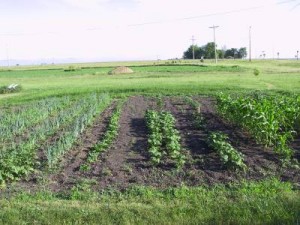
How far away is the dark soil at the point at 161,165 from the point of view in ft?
23.3

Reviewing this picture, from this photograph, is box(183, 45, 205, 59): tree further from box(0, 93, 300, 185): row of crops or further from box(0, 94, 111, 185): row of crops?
box(0, 93, 300, 185): row of crops

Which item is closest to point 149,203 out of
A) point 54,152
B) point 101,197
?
point 101,197

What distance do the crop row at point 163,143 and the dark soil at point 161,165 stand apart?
0.16 meters

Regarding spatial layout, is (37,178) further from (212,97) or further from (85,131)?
(212,97)

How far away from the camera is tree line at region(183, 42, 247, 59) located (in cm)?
11344

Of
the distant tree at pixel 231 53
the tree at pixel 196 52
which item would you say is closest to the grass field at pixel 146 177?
the tree at pixel 196 52

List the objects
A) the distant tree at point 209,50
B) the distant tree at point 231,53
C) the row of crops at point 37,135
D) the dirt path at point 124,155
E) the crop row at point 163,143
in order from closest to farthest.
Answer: the dirt path at point 124,155
the row of crops at point 37,135
the crop row at point 163,143
the distant tree at point 209,50
the distant tree at point 231,53

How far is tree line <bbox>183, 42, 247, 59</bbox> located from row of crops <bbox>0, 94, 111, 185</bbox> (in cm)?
9716

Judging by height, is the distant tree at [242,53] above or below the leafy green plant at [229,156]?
above

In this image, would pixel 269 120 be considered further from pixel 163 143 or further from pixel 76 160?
pixel 76 160

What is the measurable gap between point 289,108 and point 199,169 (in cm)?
411

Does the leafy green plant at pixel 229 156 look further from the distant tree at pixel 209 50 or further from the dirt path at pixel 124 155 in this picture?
the distant tree at pixel 209 50

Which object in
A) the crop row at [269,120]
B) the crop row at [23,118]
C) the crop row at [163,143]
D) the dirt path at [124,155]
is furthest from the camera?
the crop row at [23,118]

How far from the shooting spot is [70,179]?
23.9 feet
